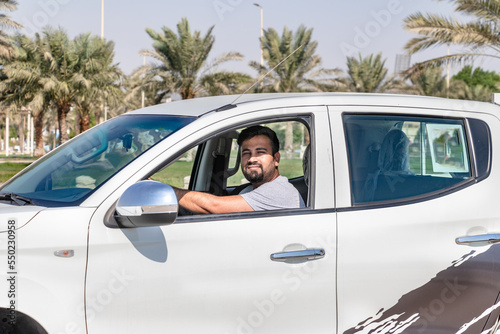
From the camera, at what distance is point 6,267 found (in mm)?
2467

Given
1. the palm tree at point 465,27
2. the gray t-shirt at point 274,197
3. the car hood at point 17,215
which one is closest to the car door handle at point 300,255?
the gray t-shirt at point 274,197

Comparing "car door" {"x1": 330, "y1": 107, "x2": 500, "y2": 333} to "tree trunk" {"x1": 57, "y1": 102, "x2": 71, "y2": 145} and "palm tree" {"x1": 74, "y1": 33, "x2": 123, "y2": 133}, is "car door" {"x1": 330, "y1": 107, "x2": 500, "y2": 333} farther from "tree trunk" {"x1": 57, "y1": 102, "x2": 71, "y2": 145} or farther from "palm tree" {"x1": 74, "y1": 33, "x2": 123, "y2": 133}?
"tree trunk" {"x1": 57, "y1": 102, "x2": 71, "y2": 145}

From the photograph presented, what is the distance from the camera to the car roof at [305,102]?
311cm

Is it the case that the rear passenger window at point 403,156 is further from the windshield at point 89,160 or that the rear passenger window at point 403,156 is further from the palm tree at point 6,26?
the palm tree at point 6,26

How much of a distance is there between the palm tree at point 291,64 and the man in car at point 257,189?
28.3 metres

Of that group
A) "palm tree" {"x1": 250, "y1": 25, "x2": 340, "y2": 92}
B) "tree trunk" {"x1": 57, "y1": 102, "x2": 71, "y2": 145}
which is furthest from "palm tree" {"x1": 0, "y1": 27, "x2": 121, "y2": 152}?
"palm tree" {"x1": 250, "y1": 25, "x2": 340, "y2": 92}

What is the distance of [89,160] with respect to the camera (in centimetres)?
310

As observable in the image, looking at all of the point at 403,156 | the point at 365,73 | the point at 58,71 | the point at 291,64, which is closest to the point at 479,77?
the point at 365,73

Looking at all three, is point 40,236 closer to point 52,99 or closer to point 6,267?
point 6,267

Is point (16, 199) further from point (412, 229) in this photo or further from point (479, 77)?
point (479, 77)

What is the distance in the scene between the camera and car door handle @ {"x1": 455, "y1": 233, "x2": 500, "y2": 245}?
124 inches

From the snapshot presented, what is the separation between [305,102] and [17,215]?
1.41m

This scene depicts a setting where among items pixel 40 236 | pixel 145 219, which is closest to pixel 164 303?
pixel 145 219

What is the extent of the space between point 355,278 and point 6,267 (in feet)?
4.85
